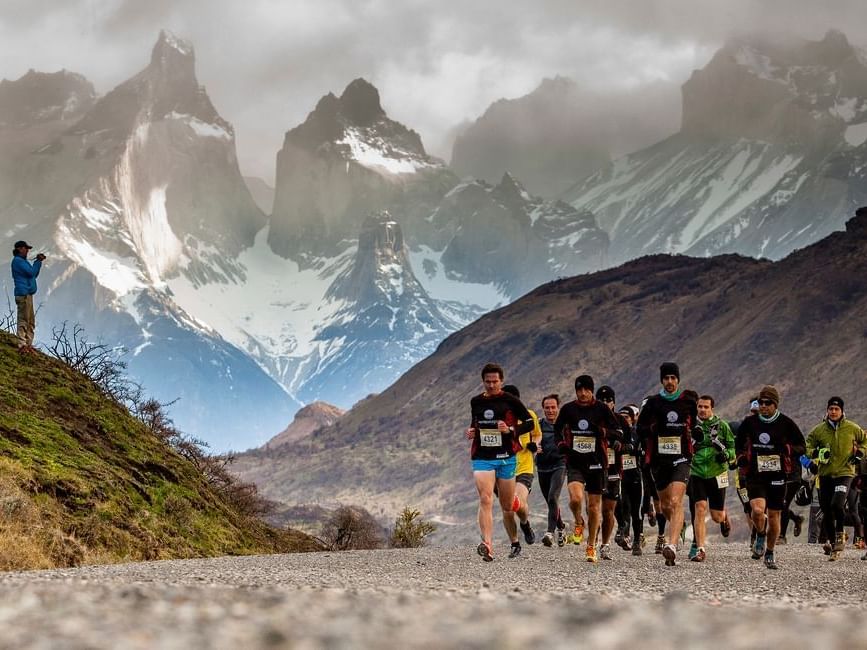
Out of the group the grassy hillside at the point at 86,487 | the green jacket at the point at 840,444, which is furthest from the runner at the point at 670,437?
the grassy hillside at the point at 86,487

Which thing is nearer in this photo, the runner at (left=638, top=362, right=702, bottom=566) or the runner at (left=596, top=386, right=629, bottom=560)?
the runner at (left=638, top=362, right=702, bottom=566)

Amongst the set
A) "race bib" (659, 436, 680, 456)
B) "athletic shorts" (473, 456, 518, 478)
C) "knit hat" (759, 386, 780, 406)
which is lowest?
"athletic shorts" (473, 456, 518, 478)

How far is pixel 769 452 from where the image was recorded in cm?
1576

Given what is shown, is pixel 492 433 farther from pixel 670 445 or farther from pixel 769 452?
pixel 769 452

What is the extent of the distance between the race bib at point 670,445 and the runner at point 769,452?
1128mm

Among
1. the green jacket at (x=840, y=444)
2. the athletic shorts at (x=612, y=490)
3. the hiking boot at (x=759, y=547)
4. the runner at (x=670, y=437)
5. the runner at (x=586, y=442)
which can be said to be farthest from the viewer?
the hiking boot at (x=759, y=547)

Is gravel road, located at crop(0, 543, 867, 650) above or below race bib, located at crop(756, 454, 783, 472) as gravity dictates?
below

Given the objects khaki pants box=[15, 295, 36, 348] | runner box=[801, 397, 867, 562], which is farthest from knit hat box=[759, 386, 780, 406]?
khaki pants box=[15, 295, 36, 348]

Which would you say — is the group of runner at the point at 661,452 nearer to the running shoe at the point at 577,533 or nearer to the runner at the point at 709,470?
the runner at the point at 709,470

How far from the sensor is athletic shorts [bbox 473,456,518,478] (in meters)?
15.3

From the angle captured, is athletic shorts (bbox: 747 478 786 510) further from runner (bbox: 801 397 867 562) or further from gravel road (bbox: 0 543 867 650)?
gravel road (bbox: 0 543 867 650)

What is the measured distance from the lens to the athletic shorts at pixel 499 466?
602 inches

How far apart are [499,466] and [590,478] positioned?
1225 mm

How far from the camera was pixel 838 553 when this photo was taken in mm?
19562
